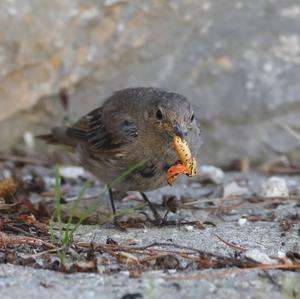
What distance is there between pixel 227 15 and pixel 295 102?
1072 millimetres

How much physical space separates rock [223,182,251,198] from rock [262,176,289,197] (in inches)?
7.3

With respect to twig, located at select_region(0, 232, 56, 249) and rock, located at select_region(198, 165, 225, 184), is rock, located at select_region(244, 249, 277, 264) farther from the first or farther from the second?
rock, located at select_region(198, 165, 225, 184)

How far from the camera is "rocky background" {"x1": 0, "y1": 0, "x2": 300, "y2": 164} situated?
7.60 meters

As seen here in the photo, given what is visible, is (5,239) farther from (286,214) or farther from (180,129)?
(286,214)

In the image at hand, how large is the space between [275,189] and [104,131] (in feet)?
4.71

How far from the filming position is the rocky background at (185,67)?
760 cm

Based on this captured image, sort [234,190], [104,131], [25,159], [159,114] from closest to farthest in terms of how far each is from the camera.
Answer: [159,114]
[104,131]
[234,190]
[25,159]

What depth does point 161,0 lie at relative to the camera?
7652mm

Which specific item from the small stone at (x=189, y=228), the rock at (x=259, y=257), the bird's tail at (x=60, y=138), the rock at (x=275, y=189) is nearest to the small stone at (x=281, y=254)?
the rock at (x=259, y=257)

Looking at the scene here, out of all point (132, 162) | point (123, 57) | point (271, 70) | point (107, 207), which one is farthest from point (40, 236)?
point (271, 70)

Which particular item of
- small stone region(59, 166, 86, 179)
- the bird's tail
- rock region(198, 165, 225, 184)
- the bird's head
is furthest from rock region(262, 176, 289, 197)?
small stone region(59, 166, 86, 179)

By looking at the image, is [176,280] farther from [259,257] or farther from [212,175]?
[212,175]

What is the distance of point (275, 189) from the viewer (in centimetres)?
660

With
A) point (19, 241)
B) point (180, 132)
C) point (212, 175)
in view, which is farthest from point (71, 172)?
point (19, 241)
